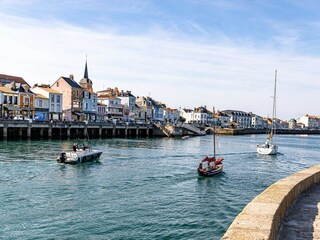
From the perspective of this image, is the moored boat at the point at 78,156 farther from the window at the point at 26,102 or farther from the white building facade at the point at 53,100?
the white building facade at the point at 53,100

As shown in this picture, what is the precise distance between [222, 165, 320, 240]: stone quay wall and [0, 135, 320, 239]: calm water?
5.59 metres

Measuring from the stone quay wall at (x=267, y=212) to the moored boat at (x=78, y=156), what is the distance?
27.1m

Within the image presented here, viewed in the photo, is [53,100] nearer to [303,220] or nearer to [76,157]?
[76,157]

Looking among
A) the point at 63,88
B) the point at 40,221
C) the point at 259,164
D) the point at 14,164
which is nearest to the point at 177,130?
the point at 63,88

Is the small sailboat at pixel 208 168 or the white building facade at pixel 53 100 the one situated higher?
the white building facade at pixel 53 100

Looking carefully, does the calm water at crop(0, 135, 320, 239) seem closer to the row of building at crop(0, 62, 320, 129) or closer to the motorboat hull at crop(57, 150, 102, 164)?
the motorboat hull at crop(57, 150, 102, 164)

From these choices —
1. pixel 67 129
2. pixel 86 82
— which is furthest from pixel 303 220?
pixel 86 82

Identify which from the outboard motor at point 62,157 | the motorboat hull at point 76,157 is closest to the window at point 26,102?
the motorboat hull at point 76,157

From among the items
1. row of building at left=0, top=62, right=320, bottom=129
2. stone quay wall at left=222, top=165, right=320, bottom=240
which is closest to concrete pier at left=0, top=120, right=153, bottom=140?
row of building at left=0, top=62, right=320, bottom=129

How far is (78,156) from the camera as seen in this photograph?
1451 inches

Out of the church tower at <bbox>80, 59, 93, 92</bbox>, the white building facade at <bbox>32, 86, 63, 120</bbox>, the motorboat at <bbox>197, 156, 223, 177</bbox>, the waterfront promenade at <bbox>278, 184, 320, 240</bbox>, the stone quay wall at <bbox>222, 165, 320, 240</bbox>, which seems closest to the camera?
the stone quay wall at <bbox>222, 165, 320, 240</bbox>

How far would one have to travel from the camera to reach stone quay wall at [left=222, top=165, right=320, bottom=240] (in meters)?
6.50

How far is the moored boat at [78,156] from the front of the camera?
119 ft

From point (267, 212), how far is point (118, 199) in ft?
50.4
